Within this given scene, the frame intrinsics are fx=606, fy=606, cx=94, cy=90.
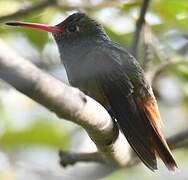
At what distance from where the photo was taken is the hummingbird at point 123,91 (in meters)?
2.99

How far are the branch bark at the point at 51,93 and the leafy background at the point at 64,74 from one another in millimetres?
1522

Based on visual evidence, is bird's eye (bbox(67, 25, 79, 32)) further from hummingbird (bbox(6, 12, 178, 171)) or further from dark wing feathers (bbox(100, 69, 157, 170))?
dark wing feathers (bbox(100, 69, 157, 170))

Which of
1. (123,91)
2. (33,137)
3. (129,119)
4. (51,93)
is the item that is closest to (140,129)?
(129,119)

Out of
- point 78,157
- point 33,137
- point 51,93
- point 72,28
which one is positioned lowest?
point 33,137

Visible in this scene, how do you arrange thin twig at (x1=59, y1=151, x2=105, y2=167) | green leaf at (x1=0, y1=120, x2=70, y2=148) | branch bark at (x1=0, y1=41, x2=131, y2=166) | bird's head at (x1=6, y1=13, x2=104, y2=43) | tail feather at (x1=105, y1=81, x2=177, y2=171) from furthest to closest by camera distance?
green leaf at (x1=0, y1=120, x2=70, y2=148) → bird's head at (x1=6, y1=13, x2=104, y2=43) → thin twig at (x1=59, y1=151, x2=105, y2=167) → tail feather at (x1=105, y1=81, x2=177, y2=171) → branch bark at (x1=0, y1=41, x2=131, y2=166)

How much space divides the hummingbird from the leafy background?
480mm

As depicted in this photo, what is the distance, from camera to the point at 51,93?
1.46 metres

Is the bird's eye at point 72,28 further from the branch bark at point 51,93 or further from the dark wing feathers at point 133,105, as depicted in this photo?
the branch bark at point 51,93

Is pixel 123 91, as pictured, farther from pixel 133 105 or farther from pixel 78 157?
pixel 78 157

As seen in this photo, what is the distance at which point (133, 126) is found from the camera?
120 inches

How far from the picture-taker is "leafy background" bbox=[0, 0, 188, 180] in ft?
13.0

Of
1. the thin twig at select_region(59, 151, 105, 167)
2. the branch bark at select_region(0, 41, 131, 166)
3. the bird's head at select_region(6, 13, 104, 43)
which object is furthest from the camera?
the bird's head at select_region(6, 13, 104, 43)

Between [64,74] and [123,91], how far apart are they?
148cm

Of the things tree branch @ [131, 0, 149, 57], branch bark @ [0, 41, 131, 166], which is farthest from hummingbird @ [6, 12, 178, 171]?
branch bark @ [0, 41, 131, 166]
